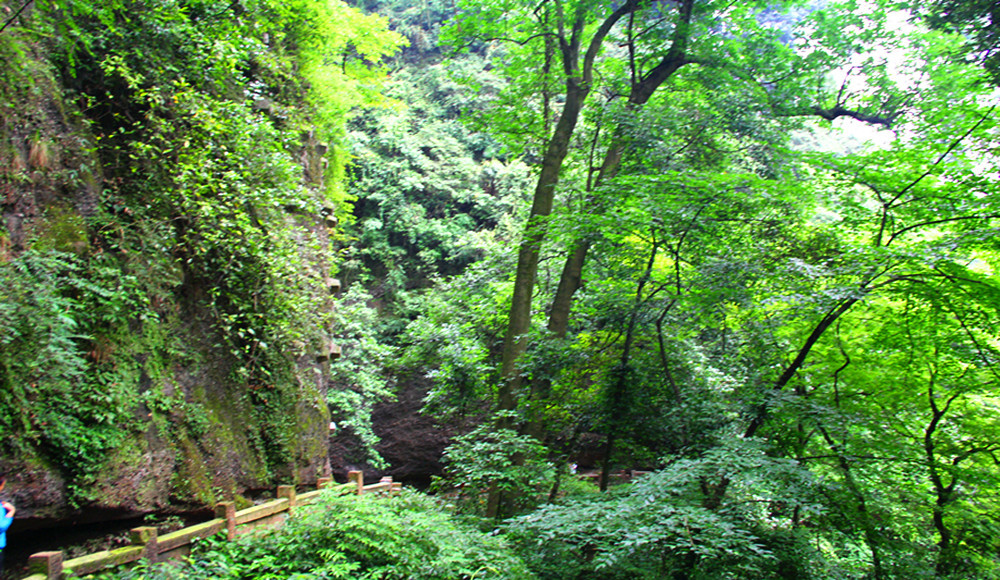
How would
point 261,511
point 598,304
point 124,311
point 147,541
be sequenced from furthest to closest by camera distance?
point 598,304
point 261,511
point 124,311
point 147,541

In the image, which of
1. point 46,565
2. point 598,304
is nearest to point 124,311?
point 46,565

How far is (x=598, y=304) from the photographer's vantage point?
7.17 m

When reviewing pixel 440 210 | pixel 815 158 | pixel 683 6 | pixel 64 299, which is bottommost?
pixel 64 299

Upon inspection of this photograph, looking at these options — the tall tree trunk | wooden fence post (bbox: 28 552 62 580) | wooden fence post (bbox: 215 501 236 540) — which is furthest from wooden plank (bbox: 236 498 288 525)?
the tall tree trunk

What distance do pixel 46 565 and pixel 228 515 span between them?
1757 mm

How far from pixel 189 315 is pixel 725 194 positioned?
6.31m

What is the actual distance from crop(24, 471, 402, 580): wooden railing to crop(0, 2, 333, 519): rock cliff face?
399 millimetres

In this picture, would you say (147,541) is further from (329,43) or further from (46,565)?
(329,43)

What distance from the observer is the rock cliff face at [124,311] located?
4020 millimetres

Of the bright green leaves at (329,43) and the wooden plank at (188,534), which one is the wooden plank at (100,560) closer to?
the wooden plank at (188,534)

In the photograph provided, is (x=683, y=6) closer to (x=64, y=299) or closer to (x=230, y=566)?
(x=64, y=299)

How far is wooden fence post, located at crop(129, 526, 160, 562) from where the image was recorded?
13.7ft

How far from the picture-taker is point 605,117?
27.3ft

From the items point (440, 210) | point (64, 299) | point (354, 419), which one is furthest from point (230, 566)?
point (440, 210)
